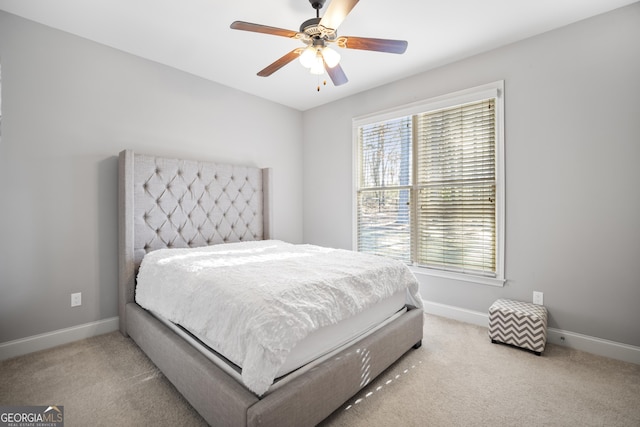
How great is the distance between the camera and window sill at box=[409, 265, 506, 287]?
9.13ft

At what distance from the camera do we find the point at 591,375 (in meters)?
2.02

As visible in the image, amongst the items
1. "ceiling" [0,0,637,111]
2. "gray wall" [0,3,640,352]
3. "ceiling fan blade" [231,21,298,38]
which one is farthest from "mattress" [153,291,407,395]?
"ceiling" [0,0,637,111]

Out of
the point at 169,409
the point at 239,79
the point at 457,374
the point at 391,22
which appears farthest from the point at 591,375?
the point at 239,79

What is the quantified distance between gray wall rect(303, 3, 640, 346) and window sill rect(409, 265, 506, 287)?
0.06 m

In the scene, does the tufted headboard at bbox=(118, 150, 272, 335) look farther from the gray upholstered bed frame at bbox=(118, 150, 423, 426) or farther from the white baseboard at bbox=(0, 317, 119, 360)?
the white baseboard at bbox=(0, 317, 119, 360)

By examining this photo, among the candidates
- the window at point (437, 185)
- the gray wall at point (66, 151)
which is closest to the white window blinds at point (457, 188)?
the window at point (437, 185)

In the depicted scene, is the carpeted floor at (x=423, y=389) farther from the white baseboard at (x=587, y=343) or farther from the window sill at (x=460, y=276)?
the window sill at (x=460, y=276)

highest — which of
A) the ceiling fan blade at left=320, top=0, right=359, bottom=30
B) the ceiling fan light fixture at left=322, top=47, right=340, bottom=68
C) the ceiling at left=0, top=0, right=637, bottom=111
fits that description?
the ceiling at left=0, top=0, right=637, bottom=111

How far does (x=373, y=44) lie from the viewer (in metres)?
1.94

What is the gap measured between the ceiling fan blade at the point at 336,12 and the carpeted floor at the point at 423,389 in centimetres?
220

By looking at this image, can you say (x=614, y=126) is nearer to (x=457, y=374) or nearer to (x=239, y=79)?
(x=457, y=374)

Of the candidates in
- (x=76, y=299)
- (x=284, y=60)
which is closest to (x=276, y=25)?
(x=284, y=60)

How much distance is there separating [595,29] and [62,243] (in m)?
4.63

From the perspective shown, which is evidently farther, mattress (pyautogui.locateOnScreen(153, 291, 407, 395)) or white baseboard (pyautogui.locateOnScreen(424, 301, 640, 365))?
white baseboard (pyautogui.locateOnScreen(424, 301, 640, 365))
